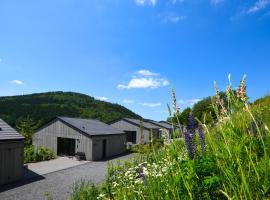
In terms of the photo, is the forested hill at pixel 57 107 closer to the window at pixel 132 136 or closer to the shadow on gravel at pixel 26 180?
the window at pixel 132 136

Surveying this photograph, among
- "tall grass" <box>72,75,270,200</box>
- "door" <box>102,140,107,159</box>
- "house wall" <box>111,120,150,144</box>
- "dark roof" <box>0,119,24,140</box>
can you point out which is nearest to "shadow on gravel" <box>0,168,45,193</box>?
"dark roof" <box>0,119,24,140</box>

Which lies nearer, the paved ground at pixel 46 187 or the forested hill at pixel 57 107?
the paved ground at pixel 46 187

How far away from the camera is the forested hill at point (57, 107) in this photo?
3196 inches

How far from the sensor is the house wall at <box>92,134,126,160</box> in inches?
1257

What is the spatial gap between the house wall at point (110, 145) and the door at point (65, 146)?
4132mm

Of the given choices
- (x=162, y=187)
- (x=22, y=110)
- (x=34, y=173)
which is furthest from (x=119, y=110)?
(x=162, y=187)

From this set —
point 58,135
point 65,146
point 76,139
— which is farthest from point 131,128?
point 76,139

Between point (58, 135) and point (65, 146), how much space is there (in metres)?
2.22

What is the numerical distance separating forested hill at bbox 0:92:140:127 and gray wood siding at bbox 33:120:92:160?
38.3 m

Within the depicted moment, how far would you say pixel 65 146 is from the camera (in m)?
35.8

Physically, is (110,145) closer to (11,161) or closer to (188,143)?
(11,161)

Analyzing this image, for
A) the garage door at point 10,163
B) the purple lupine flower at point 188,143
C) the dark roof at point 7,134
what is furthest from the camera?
the dark roof at point 7,134

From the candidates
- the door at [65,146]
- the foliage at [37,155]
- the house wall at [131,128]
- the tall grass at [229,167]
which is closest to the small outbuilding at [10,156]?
the foliage at [37,155]

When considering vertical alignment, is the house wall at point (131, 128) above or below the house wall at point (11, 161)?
above
